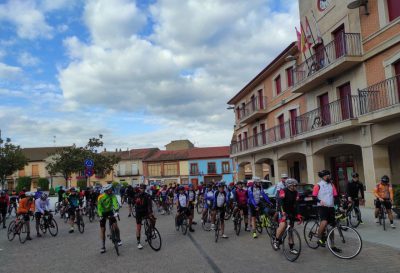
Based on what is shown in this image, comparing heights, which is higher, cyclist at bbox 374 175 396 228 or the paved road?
cyclist at bbox 374 175 396 228

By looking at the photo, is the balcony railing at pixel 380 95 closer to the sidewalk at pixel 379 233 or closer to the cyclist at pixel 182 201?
the sidewalk at pixel 379 233

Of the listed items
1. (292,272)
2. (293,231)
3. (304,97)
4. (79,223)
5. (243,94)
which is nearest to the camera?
(292,272)

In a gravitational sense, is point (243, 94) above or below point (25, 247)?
above

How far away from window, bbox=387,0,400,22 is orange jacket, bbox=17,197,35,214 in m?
15.4

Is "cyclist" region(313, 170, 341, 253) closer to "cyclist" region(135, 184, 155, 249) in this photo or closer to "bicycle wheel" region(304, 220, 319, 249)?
"bicycle wheel" region(304, 220, 319, 249)

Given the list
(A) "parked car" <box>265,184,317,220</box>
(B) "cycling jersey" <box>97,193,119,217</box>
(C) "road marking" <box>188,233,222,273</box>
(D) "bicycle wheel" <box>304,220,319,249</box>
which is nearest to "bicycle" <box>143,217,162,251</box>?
(B) "cycling jersey" <box>97,193,119,217</box>

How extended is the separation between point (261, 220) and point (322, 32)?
40.3 ft

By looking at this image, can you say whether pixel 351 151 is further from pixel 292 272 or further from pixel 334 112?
pixel 292 272

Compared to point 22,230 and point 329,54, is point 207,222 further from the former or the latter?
point 329,54

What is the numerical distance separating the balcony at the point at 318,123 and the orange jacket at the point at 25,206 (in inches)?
521

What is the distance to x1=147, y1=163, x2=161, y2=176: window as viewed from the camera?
6431 cm

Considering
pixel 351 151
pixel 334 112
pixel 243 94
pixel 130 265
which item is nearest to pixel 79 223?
pixel 130 265

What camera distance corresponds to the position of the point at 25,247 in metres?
11.1

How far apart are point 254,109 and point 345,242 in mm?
23291
